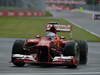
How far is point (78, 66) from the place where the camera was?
1416 centimetres

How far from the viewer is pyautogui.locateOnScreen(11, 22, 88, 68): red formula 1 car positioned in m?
13.4

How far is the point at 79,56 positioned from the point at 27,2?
219 feet

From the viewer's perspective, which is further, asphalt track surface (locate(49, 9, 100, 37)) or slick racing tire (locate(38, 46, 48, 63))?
asphalt track surface (locate(49, 9, 100, 37))

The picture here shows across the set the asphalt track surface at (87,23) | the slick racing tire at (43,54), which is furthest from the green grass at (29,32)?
Result: the slick racing tire at (43,54)

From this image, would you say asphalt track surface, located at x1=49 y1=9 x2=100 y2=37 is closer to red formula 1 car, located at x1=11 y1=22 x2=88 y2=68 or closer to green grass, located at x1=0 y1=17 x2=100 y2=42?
green grass, located at x1=0 y1=17 x2=100 y2=42

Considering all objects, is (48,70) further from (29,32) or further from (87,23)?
(87,23)

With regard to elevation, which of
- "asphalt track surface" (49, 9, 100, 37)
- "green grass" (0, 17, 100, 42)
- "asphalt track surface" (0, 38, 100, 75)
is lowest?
"asphalt track surface" (49, 9, 100, 37)

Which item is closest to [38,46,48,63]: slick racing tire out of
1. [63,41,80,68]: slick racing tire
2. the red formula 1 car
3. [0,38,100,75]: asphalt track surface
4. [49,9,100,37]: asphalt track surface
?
the red formula 1 car

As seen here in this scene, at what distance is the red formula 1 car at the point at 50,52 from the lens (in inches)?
527

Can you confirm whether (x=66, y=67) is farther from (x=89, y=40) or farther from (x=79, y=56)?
(x=89, y=40)

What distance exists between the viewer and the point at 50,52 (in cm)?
1381

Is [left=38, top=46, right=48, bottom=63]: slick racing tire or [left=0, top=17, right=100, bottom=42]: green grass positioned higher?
[left=38, top=46, right=48, bottom=63]: slick racing tire

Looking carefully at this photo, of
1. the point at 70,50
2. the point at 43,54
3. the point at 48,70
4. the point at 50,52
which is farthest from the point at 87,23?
the point at 48,70

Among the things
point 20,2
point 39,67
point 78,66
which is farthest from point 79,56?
point 20,2
